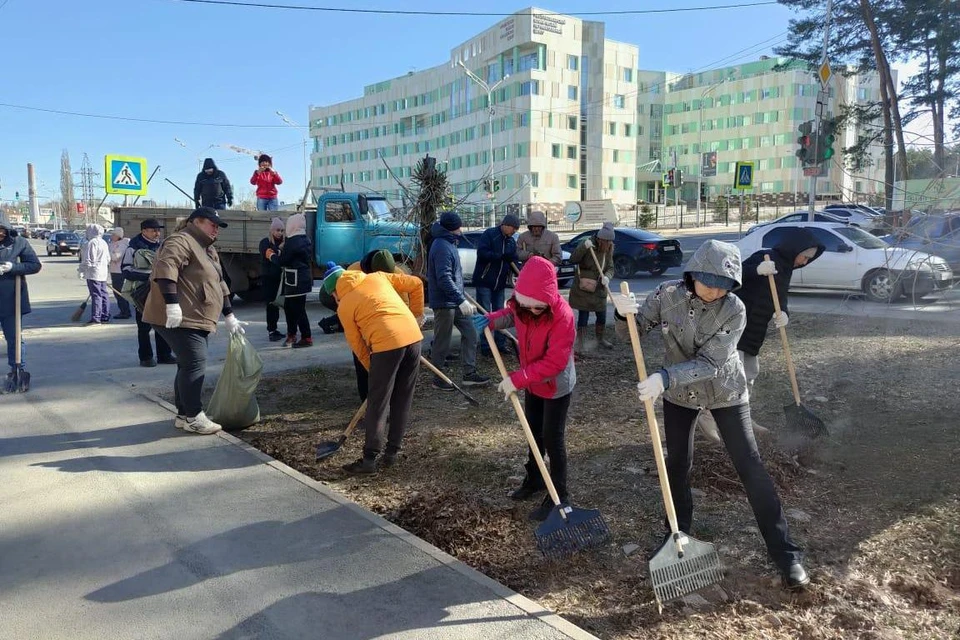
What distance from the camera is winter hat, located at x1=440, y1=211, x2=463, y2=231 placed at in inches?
273

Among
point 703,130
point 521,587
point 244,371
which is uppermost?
point 703,130

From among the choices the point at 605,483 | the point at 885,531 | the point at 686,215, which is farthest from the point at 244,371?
the point at 686,215

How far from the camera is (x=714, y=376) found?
3221 mm

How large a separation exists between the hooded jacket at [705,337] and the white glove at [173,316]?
12.4 feet

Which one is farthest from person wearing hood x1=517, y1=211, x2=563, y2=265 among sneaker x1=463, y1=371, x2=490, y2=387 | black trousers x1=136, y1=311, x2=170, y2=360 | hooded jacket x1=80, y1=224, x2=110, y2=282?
hooded jacket x1=80, y1=224, x2=110, y2=282

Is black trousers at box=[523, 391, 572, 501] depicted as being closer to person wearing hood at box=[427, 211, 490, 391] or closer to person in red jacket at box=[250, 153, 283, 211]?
person wearing hood at box=[427, 211, 490, 391]

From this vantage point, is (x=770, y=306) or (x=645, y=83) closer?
(x=770, y=306)

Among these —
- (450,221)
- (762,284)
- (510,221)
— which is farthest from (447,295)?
(762,284)

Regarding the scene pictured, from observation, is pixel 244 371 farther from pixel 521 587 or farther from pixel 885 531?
pixel 885 531

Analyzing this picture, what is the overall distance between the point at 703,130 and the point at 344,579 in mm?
78340

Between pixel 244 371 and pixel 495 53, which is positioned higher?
pixel 495 53

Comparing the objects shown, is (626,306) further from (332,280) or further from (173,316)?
(173,316)

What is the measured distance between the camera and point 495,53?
197ft

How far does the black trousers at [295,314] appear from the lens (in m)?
9.77
